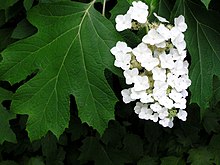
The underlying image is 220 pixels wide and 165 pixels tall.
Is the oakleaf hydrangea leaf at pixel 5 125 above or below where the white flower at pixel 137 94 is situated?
below

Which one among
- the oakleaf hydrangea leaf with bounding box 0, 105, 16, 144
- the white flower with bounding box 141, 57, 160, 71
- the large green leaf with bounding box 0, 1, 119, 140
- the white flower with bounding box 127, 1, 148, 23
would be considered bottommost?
the oakleaf hydrangea leaf with bounding box 0, 105, 16, 144

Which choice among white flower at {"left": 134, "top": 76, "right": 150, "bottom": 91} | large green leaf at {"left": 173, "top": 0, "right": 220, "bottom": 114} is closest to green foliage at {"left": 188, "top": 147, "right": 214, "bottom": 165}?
large green leaf at {"left": 173, "top": 0, "right": 220, "bottom": 114}

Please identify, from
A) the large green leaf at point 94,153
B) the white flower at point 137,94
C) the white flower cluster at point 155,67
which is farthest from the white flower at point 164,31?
the large green leaf at point 94,153

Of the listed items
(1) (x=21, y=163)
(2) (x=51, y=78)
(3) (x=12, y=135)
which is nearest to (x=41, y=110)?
(2) (x=51, y=78)

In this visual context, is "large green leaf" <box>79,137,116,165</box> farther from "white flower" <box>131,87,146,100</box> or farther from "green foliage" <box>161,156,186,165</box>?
"white flower" <box>131,87,146,100</box>

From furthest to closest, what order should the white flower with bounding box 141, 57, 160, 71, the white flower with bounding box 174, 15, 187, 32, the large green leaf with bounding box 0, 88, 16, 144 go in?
the large green leaf with bounding box 0, 88, 16, 144 < the white flower with bounding box 174, 15, 187, 32 < the white flower with bounding box 141, 57, 160, 71

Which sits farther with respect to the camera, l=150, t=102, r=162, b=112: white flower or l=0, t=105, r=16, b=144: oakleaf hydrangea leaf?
l=0, t=105, r=16, b=144: oakleaf hydrangea leaf

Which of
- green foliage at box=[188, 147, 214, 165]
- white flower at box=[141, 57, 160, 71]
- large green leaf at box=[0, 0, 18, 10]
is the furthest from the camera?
green foliage at box=[188, 147, 214, 165]

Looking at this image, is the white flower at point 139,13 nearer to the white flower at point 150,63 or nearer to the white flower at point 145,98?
the white flower at point 150,63
